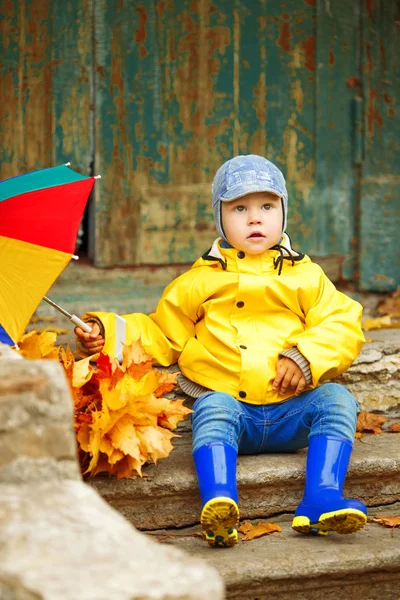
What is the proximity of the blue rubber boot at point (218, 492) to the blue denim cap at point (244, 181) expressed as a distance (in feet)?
2.84

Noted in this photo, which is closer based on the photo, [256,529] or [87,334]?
[256,529]

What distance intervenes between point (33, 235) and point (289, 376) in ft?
3.31

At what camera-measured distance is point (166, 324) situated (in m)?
3.40

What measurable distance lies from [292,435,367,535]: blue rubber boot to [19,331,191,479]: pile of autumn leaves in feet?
1.56

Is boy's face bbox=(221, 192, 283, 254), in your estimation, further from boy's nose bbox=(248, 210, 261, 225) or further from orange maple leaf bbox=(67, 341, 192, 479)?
orange maple leaf bbox=(67, 341, 192, 479)

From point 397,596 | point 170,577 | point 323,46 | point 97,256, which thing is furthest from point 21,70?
point 170,577

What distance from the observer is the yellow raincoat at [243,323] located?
10.5 feet

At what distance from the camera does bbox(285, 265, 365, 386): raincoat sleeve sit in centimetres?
315

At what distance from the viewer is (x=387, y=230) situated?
4.93 m

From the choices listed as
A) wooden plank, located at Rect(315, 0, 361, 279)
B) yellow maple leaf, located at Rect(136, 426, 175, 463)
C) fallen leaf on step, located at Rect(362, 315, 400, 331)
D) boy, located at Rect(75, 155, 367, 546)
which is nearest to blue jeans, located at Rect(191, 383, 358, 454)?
boy, located at Rect(75, 155, 367, 546)

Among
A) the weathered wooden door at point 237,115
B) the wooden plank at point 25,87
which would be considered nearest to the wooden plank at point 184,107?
the weathered wooden door at point 237,115

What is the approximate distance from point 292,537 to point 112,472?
0.64 m

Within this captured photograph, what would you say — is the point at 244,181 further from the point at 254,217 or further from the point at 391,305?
the point at 391,305

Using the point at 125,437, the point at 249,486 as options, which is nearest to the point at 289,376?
the point at 249,486
